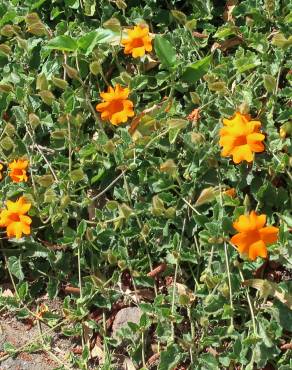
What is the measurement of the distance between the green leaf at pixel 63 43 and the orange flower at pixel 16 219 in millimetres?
638

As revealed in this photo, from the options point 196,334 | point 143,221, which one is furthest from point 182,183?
point 196,334

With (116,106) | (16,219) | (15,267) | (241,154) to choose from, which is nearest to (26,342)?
(15,267)

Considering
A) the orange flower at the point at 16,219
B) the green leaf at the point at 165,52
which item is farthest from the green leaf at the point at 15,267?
the green leaf at the point at 165,52

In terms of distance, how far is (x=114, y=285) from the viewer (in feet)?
8.30

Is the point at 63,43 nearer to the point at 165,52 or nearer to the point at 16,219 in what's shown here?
the point at 165,52

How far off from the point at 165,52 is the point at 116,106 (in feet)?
0.95

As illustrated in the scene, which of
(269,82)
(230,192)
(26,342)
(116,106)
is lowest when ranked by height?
(26,342)

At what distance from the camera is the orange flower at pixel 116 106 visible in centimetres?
256

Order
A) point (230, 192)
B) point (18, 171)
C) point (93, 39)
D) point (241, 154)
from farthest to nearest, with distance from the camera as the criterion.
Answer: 1. point (93, 39)
2. point (18, 171)
3. point (230, 192)
4. point (241, 154)

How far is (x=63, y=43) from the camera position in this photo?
8.96 feet

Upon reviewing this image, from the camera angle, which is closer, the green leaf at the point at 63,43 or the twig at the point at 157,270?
the twig at the point at 157,270

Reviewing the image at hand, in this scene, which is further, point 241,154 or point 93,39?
point 93,39

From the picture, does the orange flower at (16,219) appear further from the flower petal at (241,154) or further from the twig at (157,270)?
the flower petal at (241,154)

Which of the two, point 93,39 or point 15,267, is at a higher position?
point 93,39
